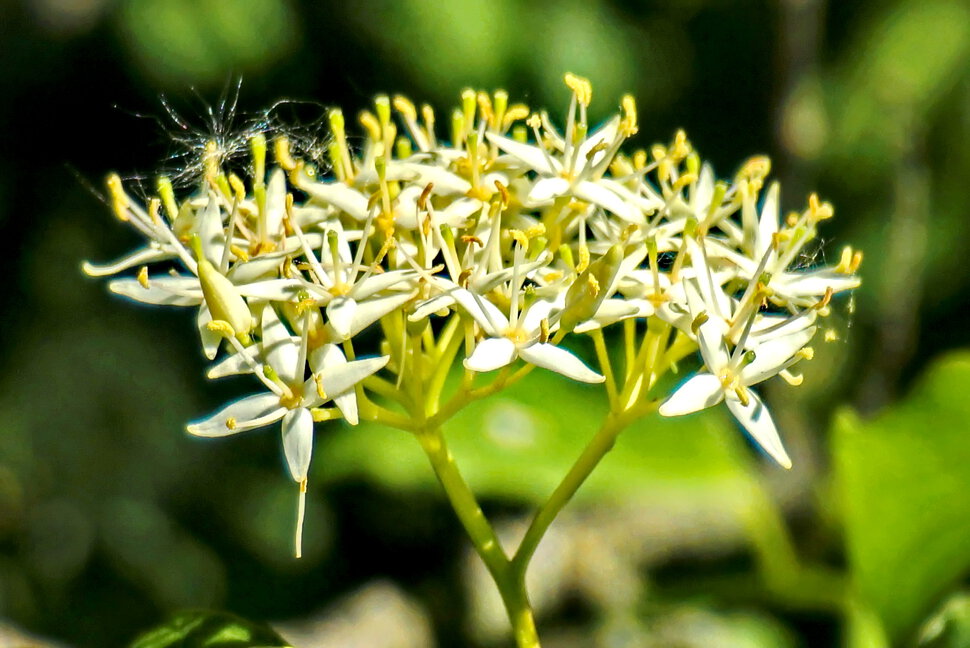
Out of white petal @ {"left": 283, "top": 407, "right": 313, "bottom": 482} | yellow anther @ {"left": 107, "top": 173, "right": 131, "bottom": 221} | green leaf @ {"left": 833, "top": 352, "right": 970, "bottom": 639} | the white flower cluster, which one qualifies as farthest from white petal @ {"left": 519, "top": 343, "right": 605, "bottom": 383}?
green leaf @ {"left": 833, "top": 352, "right": 970, "bottom": 639}

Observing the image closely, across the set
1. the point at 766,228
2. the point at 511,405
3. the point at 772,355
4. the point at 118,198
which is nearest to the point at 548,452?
the point at 511,405

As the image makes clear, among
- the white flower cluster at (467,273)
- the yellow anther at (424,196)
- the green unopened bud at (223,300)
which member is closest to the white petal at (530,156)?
the white flower cluster at (467,273)

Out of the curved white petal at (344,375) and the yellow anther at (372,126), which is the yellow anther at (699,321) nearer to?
the curved white petal at (344,375)

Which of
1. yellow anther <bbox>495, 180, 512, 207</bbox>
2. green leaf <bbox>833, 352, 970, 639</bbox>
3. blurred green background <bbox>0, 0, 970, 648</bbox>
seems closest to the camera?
yellow anther <bbox>495, 180, 512, 207</bbox>

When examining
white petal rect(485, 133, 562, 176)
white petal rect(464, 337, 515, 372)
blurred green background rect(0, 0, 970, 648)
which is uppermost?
white petal rect(485, 133, 562, 176)

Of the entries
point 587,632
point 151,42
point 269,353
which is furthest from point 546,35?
point 269,353

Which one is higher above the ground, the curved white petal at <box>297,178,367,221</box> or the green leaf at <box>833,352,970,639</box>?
the curved white petal at <box>297,178,367,221</box>

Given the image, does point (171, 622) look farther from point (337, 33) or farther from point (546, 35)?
point (337, 33)

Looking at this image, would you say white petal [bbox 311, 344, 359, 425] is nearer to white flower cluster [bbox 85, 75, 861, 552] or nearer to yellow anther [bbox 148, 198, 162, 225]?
white flower cluster [bbox 85, 75, 861, 552]
